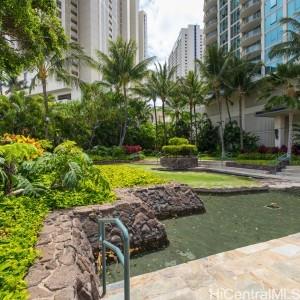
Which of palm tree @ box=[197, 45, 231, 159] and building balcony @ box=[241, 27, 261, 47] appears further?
building balcony @ box=[241, 27, 261, 47]

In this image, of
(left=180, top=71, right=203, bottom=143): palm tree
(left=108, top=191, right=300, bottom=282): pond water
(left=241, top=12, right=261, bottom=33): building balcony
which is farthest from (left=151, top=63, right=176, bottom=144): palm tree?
(left=108, top=191, right=300, bottom=282): pond water

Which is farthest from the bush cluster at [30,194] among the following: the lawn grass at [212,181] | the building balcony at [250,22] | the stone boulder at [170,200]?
the building balcony at [250,22]

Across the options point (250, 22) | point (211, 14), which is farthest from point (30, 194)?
point (211, 14)

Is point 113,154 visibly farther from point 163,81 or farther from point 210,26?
point 210,26

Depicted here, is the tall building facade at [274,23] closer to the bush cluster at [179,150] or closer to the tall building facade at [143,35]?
the bush cluster at [179,150]

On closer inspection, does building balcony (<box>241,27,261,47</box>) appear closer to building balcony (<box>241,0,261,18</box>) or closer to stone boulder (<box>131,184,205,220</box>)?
building balcony (<box>241,0,261,18</box>)

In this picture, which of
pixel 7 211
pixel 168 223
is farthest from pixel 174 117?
pixel 7 211

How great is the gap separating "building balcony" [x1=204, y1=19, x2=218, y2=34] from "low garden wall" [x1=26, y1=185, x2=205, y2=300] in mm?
46137

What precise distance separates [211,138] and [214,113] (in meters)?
4.46

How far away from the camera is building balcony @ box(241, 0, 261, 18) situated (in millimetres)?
36562

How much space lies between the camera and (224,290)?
3402 mm

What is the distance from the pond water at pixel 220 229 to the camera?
16.3ft

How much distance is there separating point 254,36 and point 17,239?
40.1m

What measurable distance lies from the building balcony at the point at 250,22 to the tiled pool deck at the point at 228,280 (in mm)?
38868
